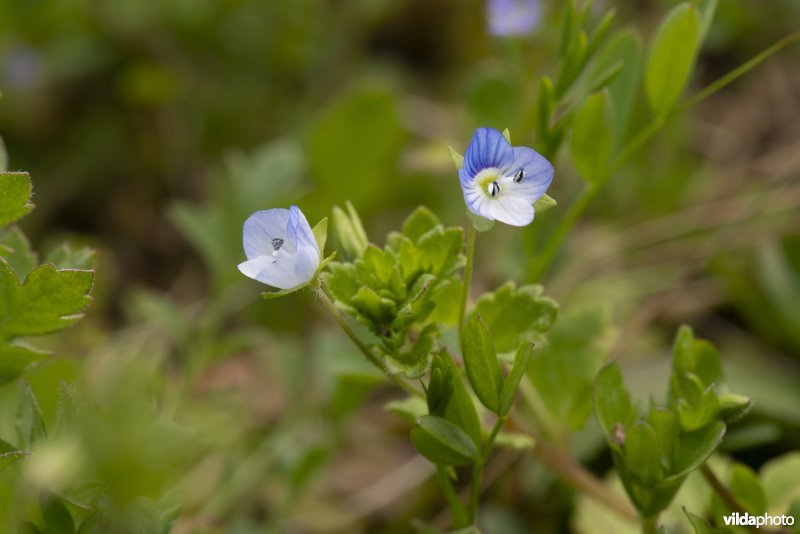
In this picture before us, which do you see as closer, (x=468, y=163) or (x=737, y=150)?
(x=468, y=163)

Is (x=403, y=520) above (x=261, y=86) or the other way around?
the other way around

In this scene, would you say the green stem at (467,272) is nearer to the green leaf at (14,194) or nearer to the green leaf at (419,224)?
the green leaf at (419,224)

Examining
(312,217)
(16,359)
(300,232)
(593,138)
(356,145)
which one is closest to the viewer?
(300,232)

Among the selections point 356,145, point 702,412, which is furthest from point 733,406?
point 356,145

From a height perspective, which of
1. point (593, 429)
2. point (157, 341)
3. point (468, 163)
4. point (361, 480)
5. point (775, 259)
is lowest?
point (361, 480)

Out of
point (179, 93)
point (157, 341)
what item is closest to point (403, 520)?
point (157, 341)

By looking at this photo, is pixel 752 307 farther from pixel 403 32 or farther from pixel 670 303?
pixel 403 32

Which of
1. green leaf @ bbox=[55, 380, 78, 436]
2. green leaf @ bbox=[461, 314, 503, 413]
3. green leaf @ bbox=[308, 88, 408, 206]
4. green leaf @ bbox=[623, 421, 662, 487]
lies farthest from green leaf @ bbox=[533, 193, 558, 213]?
green leaf @ bbox=[308, 88, 408, 206]

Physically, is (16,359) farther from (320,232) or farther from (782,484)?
(782,484)
